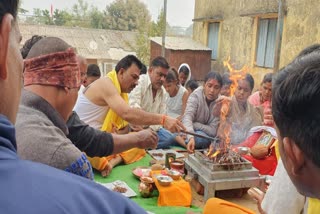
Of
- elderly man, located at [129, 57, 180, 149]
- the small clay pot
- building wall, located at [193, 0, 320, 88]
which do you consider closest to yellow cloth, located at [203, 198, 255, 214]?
the small clay pot

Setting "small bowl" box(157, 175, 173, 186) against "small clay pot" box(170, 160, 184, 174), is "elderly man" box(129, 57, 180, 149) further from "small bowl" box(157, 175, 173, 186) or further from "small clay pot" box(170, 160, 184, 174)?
"small bowl" box(157, 175, 173, 186)

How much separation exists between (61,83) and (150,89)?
3.86m

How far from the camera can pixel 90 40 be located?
1942 centimetres

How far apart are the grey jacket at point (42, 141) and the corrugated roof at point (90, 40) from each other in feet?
54.6

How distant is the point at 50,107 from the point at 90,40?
18.5 meters

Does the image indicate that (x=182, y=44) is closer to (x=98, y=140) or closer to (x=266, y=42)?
(x=266, y=42)

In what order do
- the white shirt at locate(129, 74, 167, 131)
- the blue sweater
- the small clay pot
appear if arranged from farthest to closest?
the white shirt at locate(129, 74, 167, 131)
the small clay pot
the blue sweater

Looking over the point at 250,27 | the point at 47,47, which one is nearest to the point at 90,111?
the point at 47,47

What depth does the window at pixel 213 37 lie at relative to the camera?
1359 centimetres

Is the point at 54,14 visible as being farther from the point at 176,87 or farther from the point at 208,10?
the point at 176,87

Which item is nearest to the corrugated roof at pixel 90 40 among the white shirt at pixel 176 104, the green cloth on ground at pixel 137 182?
the white shirt at pixel 176 104

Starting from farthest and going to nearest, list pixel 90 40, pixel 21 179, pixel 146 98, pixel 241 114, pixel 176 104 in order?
pixel 90 40 → pixel 176 104 → pixel 146 98 → pixel 241 114 → pixel 21 179

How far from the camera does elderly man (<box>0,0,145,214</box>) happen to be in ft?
1.94

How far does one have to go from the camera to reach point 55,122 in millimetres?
1673
